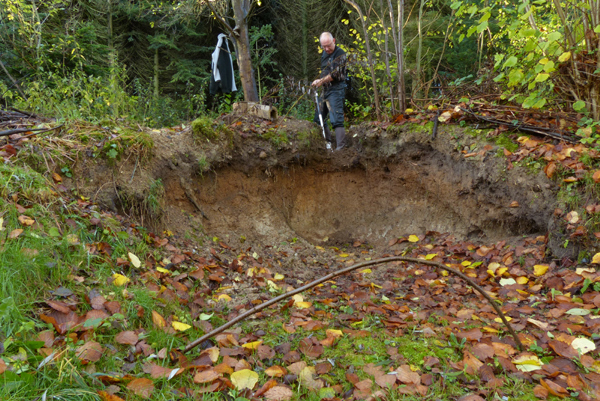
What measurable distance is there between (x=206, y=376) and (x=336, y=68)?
4871mm

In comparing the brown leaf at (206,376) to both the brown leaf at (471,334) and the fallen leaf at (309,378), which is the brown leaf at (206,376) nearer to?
the fallen leaf at (309,378)

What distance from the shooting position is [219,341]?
1783mm

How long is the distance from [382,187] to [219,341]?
3924mm

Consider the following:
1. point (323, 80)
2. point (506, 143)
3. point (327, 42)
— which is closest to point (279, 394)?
point (506, 143)

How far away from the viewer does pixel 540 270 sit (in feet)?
9.59

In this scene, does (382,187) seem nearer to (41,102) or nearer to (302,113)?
(302,113)

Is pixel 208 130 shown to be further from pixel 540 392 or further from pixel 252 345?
pixel 540 392

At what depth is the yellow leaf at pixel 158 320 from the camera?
1.78m

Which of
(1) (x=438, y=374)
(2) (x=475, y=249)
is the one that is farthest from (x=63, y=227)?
(2) (x=475, y=249)

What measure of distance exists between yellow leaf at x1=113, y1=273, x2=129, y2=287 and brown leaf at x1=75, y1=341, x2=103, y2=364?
0.59m

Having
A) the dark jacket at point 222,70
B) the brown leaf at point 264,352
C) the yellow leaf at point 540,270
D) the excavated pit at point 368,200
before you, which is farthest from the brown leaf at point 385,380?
the dark jacket at point 222,70

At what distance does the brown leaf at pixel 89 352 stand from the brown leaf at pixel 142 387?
0.19m

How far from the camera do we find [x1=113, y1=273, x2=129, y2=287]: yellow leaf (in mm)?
1997

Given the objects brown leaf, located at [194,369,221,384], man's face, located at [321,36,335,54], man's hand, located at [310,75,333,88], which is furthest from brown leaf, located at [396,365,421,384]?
man's face, located at [321,36,335,54]
